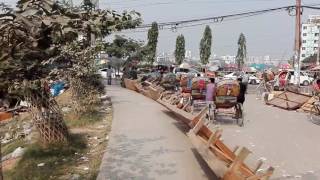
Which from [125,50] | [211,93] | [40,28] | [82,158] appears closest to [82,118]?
[211,93]

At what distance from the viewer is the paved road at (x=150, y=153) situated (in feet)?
25.8

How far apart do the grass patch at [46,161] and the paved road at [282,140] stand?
341cm

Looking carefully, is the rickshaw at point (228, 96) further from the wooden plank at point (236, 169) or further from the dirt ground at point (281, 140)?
the wooden plank at point (236, 169)

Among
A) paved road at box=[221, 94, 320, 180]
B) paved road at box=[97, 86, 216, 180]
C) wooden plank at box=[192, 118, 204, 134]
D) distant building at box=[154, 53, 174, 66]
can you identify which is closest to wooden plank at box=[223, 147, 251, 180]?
paved road at box=[97, 86, 216, 180]

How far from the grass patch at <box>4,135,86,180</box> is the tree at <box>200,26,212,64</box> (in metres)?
66.6

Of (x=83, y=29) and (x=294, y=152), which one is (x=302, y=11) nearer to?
(x=294, y=152)

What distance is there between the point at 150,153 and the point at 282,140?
13.2 ft

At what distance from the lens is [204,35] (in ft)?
254

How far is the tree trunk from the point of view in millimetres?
9734

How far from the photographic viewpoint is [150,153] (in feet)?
30.8

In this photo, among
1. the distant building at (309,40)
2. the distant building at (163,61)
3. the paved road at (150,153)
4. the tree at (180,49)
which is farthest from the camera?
the distant building at (309,40)

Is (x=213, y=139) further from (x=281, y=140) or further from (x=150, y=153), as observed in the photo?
(x=281, y=140)

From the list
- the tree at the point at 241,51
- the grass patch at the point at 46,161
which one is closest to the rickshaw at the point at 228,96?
the grass patch at the point at 46,161

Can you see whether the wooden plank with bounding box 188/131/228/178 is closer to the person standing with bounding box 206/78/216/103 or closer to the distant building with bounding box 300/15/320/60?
the person standing with bounding box 206/78/216/103
